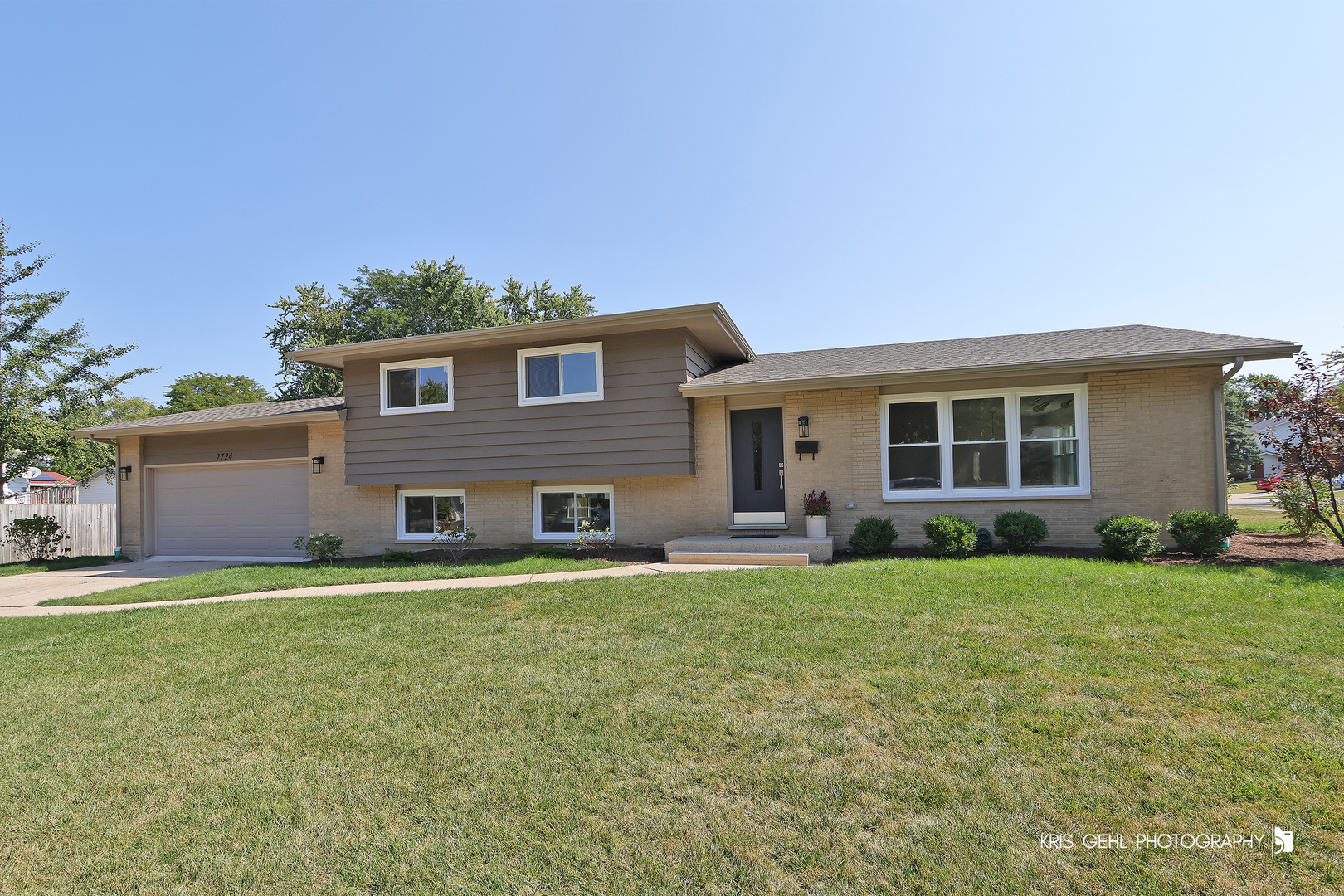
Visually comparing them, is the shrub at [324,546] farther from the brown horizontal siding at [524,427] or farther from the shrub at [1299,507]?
the shrub at [1299,507]

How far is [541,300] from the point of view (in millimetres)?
31688

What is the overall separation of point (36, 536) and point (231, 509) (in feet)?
15.7

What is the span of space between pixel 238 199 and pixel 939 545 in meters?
18.0

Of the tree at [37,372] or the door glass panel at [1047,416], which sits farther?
the tree at [37,372]

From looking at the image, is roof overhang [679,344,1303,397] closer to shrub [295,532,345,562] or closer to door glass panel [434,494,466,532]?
door glass panel [434,494,466,532]

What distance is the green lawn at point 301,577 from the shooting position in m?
8.19

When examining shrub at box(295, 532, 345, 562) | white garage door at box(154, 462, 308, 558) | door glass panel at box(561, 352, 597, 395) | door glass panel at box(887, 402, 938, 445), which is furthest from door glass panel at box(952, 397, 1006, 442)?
white garage door at box(154, 462, 308, 558)

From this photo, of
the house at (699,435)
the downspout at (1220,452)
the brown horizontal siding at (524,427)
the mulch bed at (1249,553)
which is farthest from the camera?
the brown horizontal siding at (524,427)

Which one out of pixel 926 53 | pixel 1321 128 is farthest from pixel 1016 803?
pixel 1321 128

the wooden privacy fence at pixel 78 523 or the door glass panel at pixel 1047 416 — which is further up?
the door glass panel at pixel 1047 416

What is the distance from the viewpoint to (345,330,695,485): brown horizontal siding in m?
10.4

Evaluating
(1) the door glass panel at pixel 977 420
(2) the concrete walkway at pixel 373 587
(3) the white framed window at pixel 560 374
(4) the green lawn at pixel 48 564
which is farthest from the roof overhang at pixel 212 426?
(1) the door glass panel at pixel 977 420

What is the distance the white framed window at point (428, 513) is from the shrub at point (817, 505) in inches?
268

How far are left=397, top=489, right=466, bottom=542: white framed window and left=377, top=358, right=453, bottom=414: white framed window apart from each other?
1.77 m
